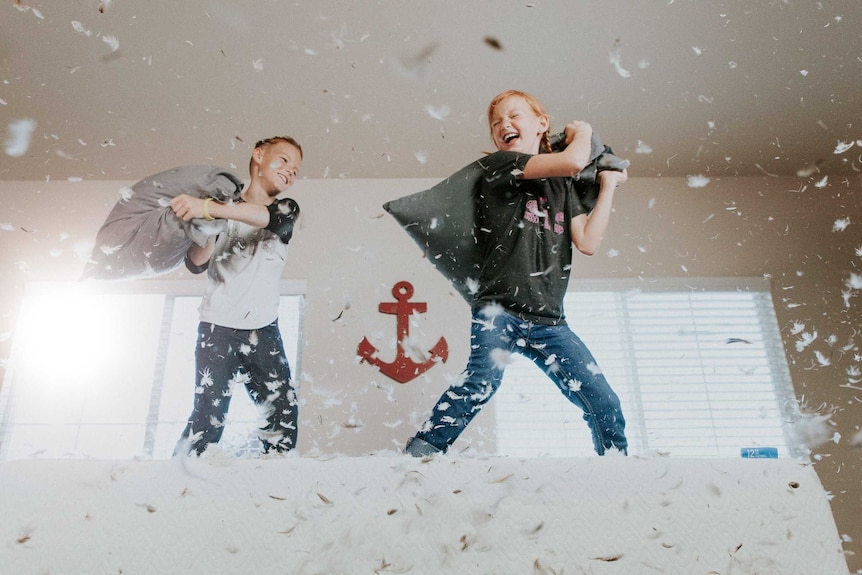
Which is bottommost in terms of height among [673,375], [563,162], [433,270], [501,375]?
[501,375]

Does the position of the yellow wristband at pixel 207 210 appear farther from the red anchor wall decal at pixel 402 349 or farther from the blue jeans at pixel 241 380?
the red anchor wall decal at pixel 402 349

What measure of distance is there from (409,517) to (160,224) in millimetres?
978

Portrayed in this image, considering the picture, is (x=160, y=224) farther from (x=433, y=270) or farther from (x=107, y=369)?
(x=433, y=270)

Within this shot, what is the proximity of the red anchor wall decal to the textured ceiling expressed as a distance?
1.49 ft

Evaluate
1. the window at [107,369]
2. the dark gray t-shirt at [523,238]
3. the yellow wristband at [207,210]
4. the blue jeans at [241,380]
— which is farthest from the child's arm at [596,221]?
the window at [107,369]

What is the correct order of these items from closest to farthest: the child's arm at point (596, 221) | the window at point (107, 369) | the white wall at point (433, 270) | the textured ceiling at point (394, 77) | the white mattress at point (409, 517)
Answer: the white mattress at point (409, 517), the child's arm at point (596, 221), the textured ceiling at point (394, 77), the window at point (107, 369), the white wall at point (433, 270)

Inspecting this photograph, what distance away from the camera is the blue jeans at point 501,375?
3.51ft

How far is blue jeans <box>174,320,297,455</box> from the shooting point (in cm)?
125

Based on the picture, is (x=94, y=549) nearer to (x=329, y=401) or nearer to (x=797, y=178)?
(x=329, y=401)

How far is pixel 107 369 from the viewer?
6.24ft

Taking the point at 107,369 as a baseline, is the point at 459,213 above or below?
above

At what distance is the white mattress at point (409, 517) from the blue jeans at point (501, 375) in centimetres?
31

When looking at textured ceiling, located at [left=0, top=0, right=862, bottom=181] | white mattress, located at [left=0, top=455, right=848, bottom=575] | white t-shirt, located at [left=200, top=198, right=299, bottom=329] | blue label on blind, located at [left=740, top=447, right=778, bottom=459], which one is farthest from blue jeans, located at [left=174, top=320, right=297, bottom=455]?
blue label on blind, located at [left=740, top=447, right=778, bottom=459]

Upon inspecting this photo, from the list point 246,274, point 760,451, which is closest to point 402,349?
point 246,274
